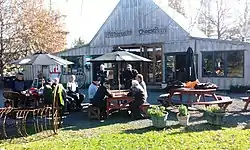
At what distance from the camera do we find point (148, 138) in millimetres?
6617

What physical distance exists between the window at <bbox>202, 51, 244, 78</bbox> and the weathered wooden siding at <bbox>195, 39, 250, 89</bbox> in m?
0.22

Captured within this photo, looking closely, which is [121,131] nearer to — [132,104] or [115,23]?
[132,104]

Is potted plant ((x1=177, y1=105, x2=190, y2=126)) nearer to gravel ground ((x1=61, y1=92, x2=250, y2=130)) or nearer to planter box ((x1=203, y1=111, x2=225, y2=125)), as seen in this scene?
gravel ground ((x1=61, y1=92, x2=250, y2=130))

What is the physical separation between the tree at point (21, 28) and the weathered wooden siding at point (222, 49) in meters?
13.7

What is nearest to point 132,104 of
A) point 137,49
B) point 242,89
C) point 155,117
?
point 155,117

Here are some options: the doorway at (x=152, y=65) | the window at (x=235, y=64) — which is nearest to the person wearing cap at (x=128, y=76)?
the window at (x=235, y=64)

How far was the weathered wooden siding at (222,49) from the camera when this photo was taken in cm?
1638

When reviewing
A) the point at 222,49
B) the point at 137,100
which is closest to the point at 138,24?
the point at 222,49

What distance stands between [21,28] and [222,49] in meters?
16.4

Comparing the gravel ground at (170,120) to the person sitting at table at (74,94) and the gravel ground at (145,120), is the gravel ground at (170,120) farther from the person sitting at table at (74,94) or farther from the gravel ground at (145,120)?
the person sitting at table at (74,94)

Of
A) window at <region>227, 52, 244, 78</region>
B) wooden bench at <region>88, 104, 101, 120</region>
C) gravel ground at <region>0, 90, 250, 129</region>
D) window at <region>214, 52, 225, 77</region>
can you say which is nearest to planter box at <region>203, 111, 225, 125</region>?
gravel ground at <region>0, 90, 250, 129</region>

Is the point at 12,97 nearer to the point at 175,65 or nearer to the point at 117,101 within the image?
the point at 117,101

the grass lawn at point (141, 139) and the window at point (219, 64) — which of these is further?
the window at point (219, 64)

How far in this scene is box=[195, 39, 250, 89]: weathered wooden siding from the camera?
1638 cm
